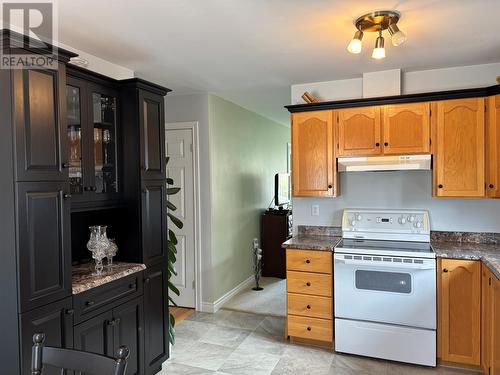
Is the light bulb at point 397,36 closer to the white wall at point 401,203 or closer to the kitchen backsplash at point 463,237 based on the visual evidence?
the white wall at point 401,203

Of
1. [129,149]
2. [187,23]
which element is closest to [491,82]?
[187,23]

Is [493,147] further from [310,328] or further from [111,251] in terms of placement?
[111,251]

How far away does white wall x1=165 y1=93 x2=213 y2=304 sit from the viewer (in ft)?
13.4

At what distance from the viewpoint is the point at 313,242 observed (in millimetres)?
3328

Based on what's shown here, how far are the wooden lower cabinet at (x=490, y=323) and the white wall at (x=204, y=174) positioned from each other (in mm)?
2542

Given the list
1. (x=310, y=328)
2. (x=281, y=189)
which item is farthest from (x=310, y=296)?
(x=281, y=189)

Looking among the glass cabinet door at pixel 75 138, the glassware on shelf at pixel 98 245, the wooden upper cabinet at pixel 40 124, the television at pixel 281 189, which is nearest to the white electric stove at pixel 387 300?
the glassware on shelf at pixel 98 245

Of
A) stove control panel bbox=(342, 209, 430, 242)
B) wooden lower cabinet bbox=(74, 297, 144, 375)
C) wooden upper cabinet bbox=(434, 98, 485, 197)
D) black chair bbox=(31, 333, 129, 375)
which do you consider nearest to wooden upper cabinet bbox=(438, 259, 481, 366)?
stove control panel bbox=(342, 209, 430, 242)

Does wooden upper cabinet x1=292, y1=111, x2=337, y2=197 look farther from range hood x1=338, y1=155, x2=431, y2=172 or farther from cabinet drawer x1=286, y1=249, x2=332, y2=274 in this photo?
cabinet drawer x1=286, y1=249, x2=332, y2=274

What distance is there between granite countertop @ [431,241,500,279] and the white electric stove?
0.09m

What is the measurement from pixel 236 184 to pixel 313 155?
4.92ft

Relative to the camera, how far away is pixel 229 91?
4.00 m

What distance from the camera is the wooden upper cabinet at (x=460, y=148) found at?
300 centimetres

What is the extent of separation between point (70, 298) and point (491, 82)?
11.6ft
